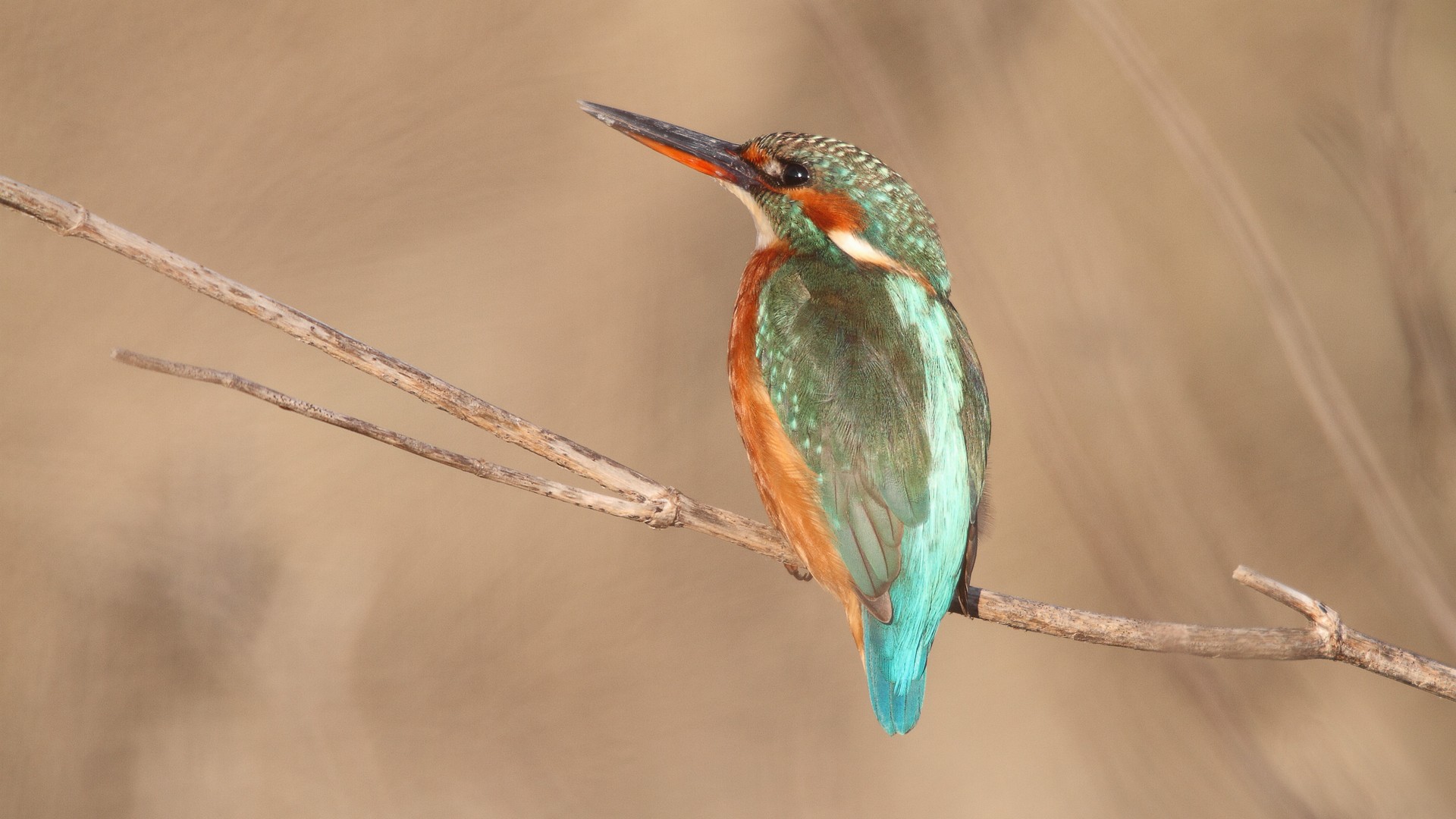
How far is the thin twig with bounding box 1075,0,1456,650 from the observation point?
808 mm

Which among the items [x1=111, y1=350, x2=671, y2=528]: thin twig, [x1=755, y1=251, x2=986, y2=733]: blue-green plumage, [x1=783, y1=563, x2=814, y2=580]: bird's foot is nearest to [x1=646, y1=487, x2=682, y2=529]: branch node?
[x1=111, y1=350, x2=671, y2=528]: thin twig

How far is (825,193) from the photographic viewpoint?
1546 millimetres

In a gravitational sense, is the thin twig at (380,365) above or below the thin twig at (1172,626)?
above

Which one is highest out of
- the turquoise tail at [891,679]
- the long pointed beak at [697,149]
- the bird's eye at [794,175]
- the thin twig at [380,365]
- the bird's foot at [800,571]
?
the long pointed beak at [697,149]

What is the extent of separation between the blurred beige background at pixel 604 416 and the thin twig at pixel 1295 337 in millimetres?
363

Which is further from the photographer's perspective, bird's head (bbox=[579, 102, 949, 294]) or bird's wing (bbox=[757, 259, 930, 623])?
bird's head (bbox=[579, 102, 949, 294])

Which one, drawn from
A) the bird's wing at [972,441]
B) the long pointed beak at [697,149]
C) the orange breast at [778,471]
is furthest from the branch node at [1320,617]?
the long pointed beak at [697,149]

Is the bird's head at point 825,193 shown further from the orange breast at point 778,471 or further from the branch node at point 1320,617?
the branch node at point 1320,617

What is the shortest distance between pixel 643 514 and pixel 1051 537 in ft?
3.58

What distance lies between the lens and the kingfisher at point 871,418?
1265mm

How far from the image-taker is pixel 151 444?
1585 millimetres

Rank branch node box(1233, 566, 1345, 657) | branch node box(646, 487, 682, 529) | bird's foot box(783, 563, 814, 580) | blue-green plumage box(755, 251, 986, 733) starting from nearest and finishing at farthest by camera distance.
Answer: branch node box(1233, 566, 1345, 657)
branch node box(646, 487, 682, 529)
blue-green plumage box(755, 251, 986, 733)
bird's foot box(783, 563, 814, 580)

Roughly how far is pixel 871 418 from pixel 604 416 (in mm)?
634

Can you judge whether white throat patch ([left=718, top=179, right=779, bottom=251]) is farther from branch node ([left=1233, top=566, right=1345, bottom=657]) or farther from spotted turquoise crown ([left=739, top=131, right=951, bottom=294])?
branch node ([left=1233, top=566, right=1345, bottom=657])
